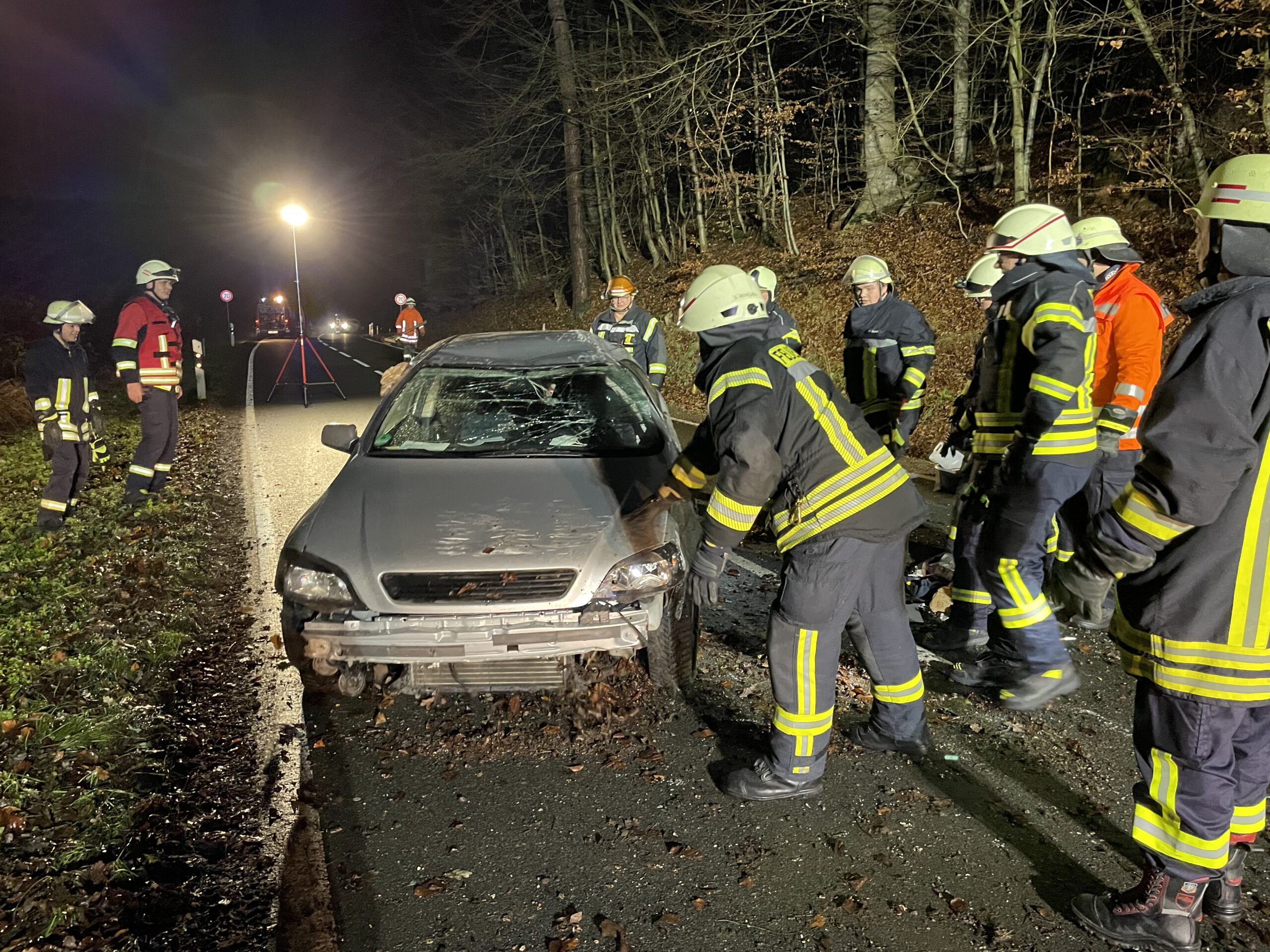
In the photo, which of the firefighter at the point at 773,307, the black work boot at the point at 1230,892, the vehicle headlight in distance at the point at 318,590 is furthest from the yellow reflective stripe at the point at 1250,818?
the vehicle headlight in distance at the point at 318,590

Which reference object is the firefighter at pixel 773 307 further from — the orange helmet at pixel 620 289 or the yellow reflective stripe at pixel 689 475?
the orange helmet at pixel 620 289

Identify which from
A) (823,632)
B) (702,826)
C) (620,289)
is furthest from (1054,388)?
(620,289)

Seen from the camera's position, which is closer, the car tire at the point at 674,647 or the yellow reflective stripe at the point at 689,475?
the yellow reflective stripe at the point at 689,475

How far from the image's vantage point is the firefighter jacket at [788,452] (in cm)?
272

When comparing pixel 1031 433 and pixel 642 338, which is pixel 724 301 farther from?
Result: pixel 642 338

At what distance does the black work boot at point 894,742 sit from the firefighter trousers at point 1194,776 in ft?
3.08

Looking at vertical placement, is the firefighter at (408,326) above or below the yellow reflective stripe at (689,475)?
above

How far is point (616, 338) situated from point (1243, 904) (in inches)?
242

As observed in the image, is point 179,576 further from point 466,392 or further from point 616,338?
point 616,338

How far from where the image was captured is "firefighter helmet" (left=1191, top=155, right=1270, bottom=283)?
6.67ft

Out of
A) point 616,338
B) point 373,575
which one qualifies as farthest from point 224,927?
point 616,338

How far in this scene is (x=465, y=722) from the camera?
11.6ft

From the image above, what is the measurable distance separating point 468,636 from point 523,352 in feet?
7.36

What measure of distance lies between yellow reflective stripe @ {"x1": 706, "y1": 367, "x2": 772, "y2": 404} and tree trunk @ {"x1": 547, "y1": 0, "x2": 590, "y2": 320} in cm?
1647
